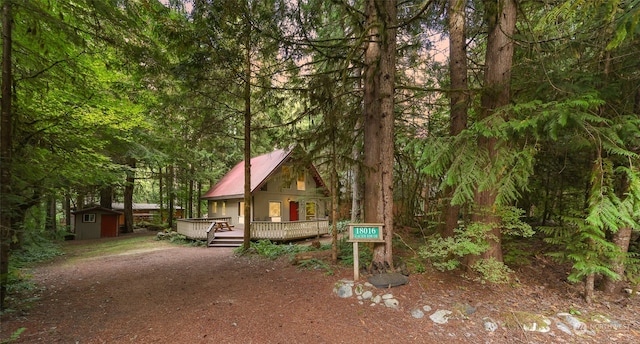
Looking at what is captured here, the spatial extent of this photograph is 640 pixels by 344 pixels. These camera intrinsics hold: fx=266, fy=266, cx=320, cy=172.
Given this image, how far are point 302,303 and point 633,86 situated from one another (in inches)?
278

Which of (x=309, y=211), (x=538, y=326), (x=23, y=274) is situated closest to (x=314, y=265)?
(x=538, y=326)

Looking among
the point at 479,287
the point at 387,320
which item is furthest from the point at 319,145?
the point at 479,287

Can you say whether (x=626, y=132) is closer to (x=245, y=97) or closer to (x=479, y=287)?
(x=479, y=287)

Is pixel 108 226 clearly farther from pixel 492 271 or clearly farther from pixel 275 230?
pixel 492 271

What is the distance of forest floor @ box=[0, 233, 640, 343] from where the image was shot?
12.7 feet

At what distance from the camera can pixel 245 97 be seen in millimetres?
8969

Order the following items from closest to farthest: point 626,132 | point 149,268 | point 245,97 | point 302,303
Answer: point 626,132 → point 302,303 → point 149,268 → point 245,97

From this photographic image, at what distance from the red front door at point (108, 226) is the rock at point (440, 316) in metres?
22.5

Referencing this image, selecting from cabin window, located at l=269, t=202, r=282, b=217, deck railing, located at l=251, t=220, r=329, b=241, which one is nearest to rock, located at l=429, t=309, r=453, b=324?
deck railing, located at l=251, t=220, r=329, b=241

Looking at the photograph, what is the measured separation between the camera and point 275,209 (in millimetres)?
16891

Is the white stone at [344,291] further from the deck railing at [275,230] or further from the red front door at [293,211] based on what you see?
the red front door at [293,211]

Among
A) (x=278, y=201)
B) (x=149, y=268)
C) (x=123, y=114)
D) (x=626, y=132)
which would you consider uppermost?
(x=123, y=114)

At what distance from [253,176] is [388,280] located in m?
12.1

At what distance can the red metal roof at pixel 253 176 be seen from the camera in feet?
49.3
